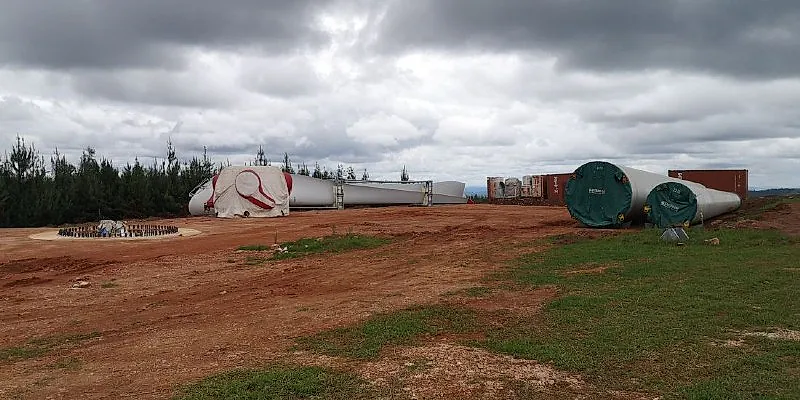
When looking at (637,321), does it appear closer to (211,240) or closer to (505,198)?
(211,240)

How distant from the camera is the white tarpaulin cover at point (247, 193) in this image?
32.8 metres

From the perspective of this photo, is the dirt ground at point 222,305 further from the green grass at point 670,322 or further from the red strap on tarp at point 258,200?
the red strap on tarp at point 258,200

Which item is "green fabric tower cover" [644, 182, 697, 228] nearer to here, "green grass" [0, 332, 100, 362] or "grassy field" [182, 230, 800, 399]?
"grassy field" [182, 230, 800, 399]

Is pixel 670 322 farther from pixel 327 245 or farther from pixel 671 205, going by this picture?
pixel 671 205

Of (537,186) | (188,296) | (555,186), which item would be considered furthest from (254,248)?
(537,186)

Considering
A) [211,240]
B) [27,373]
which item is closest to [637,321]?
[27,373]

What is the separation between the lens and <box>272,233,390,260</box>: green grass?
55.1ft

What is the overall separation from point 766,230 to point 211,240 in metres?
16.3

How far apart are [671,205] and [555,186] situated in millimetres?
24621

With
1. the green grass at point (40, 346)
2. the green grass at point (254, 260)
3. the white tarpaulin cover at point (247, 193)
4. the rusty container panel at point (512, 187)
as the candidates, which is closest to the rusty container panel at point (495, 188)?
the rusty container panel at point (512, 187)

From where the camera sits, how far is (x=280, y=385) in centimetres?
550

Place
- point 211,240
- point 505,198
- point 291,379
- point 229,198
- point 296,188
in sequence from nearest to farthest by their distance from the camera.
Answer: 1. point 291,379
2. point 211,240
3. point 229,198
4. point 296,188
5. point 505,198

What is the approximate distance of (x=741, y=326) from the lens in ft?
24.3

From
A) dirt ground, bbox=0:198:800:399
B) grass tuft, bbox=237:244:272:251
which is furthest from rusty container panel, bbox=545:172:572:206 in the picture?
grass tuft, bbox=237:244:272:251
